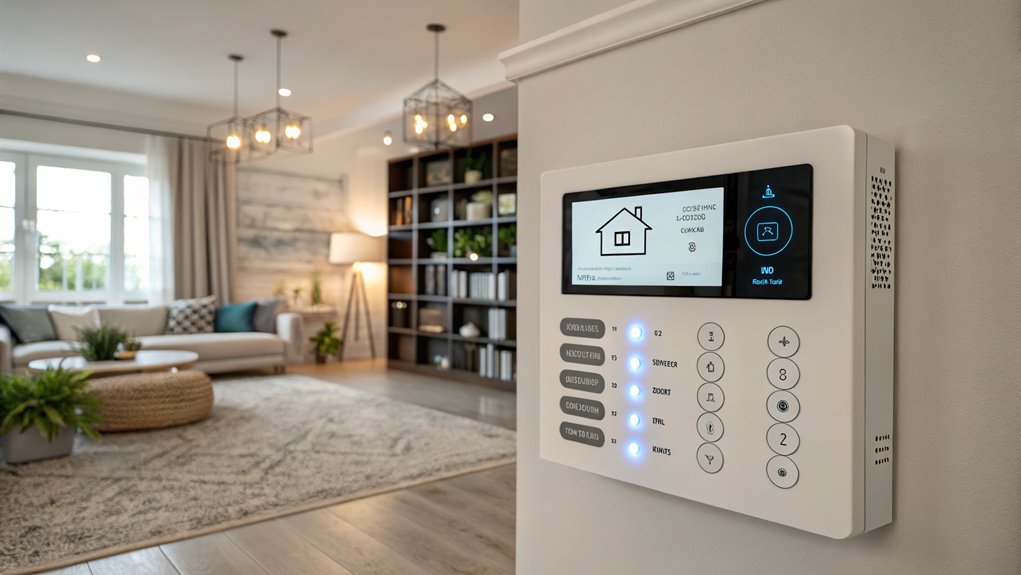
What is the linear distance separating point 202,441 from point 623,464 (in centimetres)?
341

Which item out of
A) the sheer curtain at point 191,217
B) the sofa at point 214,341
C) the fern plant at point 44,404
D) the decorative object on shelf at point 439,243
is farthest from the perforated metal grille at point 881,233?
the sheer curtain at point 191,217

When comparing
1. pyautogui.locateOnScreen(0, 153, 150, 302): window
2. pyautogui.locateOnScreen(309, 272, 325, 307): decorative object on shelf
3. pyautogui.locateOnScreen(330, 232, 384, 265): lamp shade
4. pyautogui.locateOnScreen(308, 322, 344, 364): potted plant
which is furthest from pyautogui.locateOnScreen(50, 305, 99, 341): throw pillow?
pyautogui.locateOnScreen(330, 232, 384, 265): lamp shade

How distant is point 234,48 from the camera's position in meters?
4.89

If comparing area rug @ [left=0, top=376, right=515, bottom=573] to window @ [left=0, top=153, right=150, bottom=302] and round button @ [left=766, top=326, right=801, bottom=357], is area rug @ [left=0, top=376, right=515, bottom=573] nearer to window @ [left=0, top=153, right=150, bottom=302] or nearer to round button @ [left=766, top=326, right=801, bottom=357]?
round button @ [left=766, top=326, right=801, bottom=357]

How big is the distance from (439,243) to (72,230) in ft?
10.9

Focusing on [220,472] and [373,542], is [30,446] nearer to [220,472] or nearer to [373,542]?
[220,472]

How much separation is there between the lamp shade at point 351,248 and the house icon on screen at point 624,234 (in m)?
6.68

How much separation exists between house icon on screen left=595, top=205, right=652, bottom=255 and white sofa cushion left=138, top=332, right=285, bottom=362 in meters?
5.57

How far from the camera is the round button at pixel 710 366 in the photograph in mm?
613

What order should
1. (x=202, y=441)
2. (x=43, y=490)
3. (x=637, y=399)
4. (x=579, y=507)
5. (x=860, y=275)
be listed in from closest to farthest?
(x=860, y=275) → (x=637, y=399) → (x=579, y=507) → (x=43, y=490) → (x=202, y=441)

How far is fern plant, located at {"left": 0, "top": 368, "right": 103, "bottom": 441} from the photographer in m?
3.00

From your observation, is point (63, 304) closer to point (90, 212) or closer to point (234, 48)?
point (90, 212)

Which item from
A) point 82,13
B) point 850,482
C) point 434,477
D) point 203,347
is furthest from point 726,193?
point 203,347

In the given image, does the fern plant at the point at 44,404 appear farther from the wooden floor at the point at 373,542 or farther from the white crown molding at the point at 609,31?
the white crown molding at the point at 609,31
